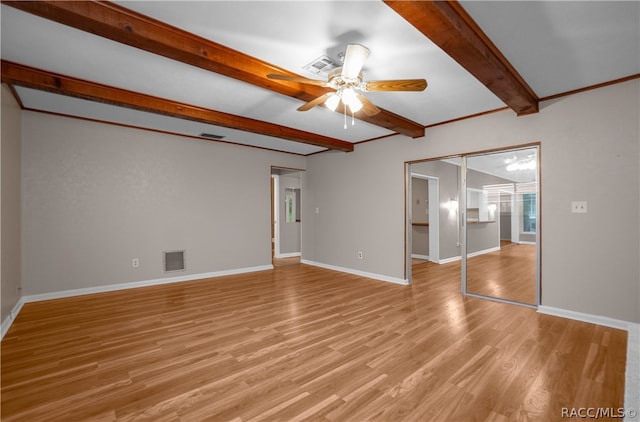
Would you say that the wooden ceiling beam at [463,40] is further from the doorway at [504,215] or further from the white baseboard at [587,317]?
the white baseboard at [587,317]

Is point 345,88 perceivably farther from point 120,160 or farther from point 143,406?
point 120,160

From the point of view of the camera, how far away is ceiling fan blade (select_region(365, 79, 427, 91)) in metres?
2.28

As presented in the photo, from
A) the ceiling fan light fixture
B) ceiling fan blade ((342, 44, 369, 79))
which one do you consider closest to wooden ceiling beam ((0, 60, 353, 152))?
the ceiling fan light fixture

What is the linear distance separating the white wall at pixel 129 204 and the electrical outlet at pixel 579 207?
4.98m

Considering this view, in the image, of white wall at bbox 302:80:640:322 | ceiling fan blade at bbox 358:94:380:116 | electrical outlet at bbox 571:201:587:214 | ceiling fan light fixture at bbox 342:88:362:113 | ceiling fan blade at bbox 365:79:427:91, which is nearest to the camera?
ceiling fan blade at bbox 365:79:427:91

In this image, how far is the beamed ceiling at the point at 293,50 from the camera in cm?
193

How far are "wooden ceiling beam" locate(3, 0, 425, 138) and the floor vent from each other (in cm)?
362

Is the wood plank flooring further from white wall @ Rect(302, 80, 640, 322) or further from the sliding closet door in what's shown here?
the sliding closet door

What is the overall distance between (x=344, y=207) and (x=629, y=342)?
429 centimetres

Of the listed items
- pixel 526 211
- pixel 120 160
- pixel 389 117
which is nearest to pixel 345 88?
pixel 389 117

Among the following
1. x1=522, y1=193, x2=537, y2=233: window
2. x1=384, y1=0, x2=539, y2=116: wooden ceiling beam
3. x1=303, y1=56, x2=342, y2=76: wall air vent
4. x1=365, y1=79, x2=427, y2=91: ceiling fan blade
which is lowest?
x1=522, y1=193, x2=537, y2=233: window

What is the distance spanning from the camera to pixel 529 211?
393 cm

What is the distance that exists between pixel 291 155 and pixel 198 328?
450 centimetres

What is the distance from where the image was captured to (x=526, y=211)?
158 inches
